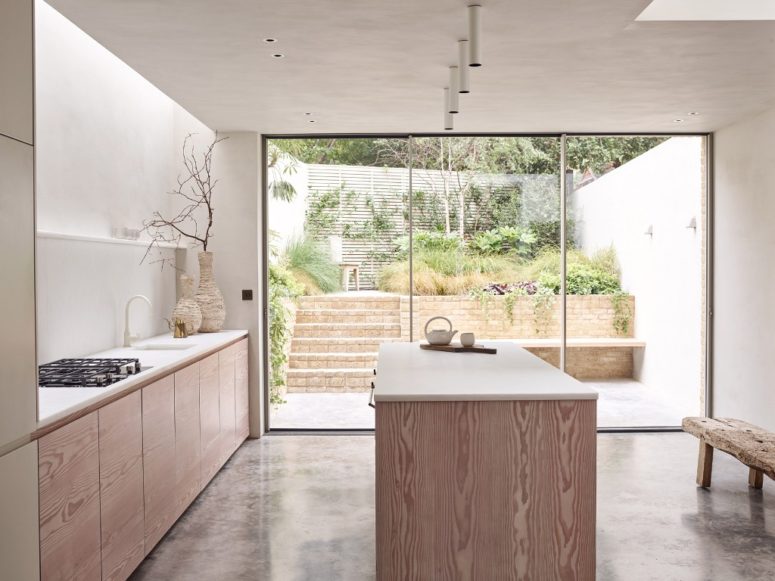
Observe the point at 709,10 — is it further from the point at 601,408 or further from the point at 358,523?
the point at 601,408

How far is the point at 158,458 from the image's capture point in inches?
133

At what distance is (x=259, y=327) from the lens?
575 cm

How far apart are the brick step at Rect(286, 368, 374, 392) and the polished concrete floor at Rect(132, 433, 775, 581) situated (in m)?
0.84

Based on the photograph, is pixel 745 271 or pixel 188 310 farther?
pixel 745 271

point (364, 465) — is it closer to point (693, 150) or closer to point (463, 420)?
point (463, 420)

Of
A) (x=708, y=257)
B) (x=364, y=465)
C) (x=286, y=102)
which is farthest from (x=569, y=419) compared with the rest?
(x=708, y=257)

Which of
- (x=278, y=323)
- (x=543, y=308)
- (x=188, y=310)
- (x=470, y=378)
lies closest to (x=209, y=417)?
(x=188, y=310)

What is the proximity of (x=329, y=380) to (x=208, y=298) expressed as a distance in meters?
1.33

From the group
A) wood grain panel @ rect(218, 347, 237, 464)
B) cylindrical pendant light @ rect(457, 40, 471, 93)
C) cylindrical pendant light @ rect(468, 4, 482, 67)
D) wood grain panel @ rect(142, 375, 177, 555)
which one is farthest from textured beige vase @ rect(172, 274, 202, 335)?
cylindrical pendant light @ rect(468, 4, 482, 67)

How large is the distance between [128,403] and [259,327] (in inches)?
109

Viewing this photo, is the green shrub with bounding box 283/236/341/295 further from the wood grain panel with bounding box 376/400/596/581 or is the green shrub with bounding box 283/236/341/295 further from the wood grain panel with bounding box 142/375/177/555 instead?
the wood grain panel with bounding box 376/400/596/581

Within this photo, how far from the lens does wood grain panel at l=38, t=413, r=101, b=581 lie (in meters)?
2.27

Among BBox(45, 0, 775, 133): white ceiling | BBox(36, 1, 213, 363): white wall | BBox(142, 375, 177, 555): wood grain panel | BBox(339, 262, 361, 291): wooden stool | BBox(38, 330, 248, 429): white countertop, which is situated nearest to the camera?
BBox(38, 330, 248, 429): white countertop

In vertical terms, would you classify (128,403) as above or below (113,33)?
below
